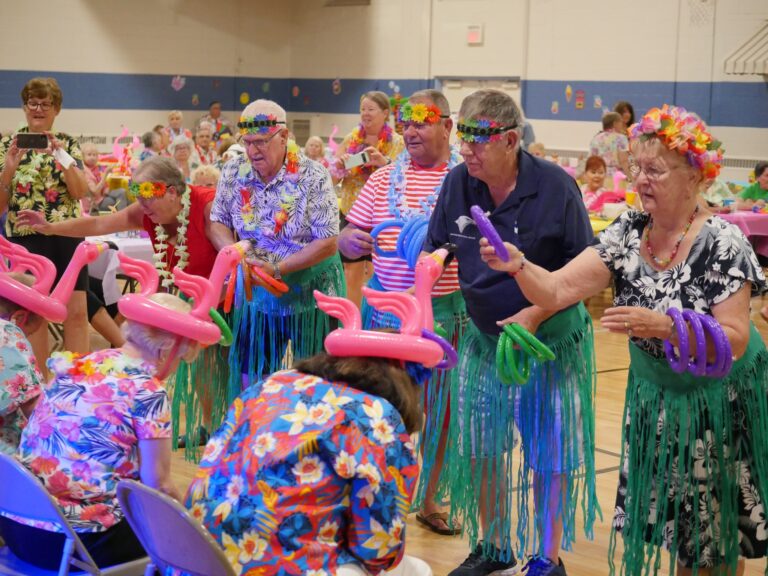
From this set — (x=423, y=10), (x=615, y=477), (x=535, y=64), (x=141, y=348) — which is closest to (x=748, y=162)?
(x=535, y=64)

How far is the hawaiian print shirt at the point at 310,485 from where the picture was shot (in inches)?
80.2

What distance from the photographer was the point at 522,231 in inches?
126

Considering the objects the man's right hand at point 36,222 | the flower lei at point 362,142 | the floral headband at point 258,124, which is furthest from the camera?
the flower lei at point 362,142

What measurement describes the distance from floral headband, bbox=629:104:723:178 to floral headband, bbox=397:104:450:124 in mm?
1310

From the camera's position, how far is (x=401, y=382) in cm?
222

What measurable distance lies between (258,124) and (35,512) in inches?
80.1

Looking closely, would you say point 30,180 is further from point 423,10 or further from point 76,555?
point 423,10

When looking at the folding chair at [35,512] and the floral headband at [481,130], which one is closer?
the folding chair at [35,512]

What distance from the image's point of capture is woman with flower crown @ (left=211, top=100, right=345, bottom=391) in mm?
4102

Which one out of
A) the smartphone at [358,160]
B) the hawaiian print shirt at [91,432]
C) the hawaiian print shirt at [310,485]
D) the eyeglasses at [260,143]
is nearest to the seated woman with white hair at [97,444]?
the hawaiian print shirt at [91,432]

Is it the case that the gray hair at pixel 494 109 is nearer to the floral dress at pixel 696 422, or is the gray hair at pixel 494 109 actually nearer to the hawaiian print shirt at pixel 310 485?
the floral dress at pixel 696 422

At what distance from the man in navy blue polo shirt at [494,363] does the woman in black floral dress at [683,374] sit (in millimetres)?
389

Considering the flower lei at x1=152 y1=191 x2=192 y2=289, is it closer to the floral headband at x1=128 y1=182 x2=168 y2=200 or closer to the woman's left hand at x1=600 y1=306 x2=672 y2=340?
the floral headband at x1=128 y1=182 x2=168 y2=200

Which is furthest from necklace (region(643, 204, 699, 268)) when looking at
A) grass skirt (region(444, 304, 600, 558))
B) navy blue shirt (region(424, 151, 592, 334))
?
grass skirt (region(444, 304, 600, 558))
